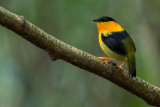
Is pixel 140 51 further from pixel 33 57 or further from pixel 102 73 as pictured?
pixel 102 73

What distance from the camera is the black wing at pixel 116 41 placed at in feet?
11.4

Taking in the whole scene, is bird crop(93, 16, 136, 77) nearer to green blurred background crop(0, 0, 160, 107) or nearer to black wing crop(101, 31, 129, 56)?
black wing crop(101, 31, 129, 56)

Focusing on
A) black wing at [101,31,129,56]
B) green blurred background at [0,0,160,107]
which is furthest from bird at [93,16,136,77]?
green blurred background at [0,0,160,107]

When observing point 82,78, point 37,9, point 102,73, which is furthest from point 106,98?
point 102,73

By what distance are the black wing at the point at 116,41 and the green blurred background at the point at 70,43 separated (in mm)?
1505

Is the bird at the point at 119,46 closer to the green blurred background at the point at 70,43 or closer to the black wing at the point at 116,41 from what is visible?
the black wing at the point at 116,41

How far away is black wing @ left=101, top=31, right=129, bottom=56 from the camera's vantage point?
348 centimetres

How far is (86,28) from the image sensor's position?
5.89 m

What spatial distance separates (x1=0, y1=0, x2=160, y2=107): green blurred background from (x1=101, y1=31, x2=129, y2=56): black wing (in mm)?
1505

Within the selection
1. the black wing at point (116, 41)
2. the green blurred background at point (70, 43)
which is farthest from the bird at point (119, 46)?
the green blurred background at point (70, 43)

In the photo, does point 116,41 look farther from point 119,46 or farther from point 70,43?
point 70,43

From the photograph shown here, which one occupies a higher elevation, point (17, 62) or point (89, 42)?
point (89, 42)

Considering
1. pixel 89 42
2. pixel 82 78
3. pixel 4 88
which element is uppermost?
pixel 89 42

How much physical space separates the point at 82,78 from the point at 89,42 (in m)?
0.69
